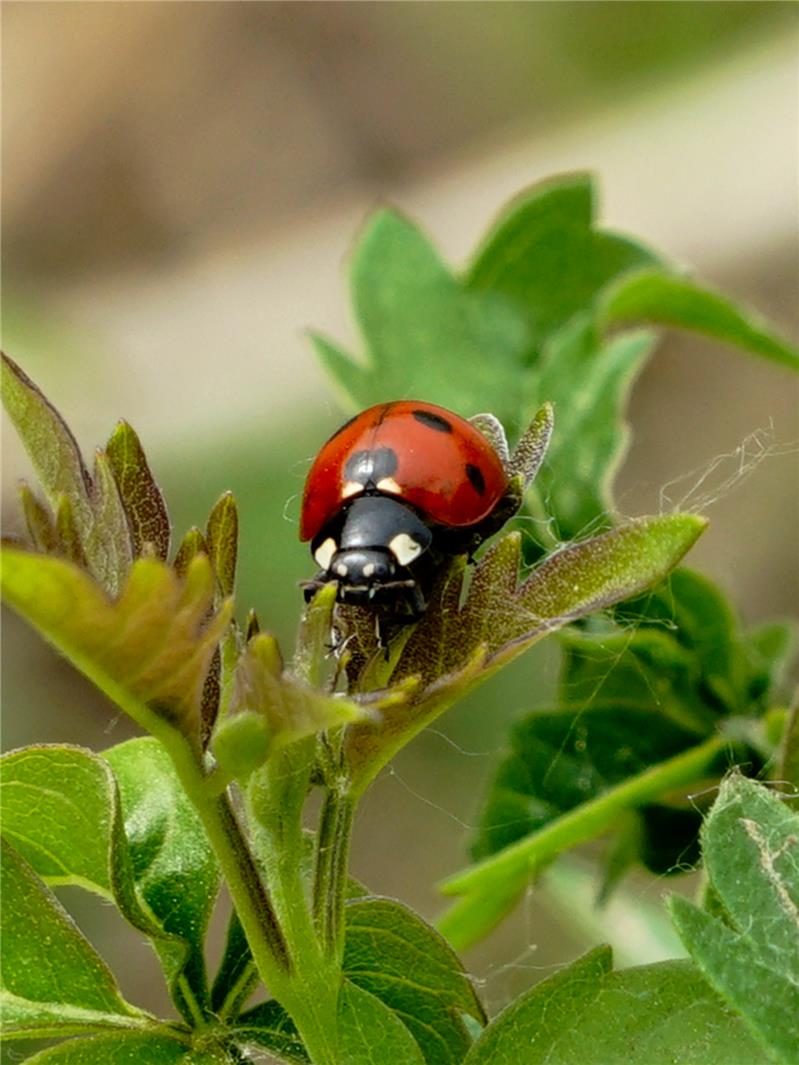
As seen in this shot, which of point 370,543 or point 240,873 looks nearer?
point 240,873

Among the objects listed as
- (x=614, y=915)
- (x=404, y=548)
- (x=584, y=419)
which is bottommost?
(x=614, y=915)

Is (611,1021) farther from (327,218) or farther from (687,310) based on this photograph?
(327,218)

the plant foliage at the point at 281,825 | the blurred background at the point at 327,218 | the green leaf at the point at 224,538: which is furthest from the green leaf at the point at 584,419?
the blurred background at the point at 327,218

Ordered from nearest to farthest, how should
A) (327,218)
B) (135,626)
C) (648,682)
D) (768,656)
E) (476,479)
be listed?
(135,626), (476,479), (648,682), (768,656), (327,218)

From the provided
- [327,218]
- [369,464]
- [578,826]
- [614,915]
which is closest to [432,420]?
[369,464]

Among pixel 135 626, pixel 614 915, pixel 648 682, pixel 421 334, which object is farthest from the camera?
pixel 614 915

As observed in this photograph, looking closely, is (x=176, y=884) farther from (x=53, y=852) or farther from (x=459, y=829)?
(x=459, y=829)

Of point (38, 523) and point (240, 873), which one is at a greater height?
point (38, 523)

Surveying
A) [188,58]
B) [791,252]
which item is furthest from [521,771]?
[188,58]

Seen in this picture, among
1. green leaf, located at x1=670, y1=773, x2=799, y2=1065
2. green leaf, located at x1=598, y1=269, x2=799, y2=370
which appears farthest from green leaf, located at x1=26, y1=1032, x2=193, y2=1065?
green leaf, located at x1=598, y1=269, x2=799, y2=370
